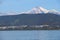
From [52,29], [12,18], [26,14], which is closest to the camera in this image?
[52,29]

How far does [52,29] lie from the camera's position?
43469mm

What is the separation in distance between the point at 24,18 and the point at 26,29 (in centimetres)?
1082

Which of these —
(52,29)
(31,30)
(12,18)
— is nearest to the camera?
(52,29)

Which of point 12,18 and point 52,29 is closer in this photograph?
point 52,29

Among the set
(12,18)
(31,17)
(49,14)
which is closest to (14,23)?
(12,18)

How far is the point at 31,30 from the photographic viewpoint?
4644 cm

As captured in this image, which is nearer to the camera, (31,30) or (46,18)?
(31,30)

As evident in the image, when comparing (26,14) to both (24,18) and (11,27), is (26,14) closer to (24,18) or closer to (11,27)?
(24,18)

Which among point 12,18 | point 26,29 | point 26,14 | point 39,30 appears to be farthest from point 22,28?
point 26,14

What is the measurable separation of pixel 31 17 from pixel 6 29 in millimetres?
11840

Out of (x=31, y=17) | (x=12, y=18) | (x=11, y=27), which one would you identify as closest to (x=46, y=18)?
(x=31, y=17)

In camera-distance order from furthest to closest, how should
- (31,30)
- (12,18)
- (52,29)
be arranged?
(12,18) → (31,30) → (52,29)

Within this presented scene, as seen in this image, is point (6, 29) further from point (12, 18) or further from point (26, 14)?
point (26, 14)

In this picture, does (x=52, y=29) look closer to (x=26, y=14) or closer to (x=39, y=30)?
(x=39, y=30)
